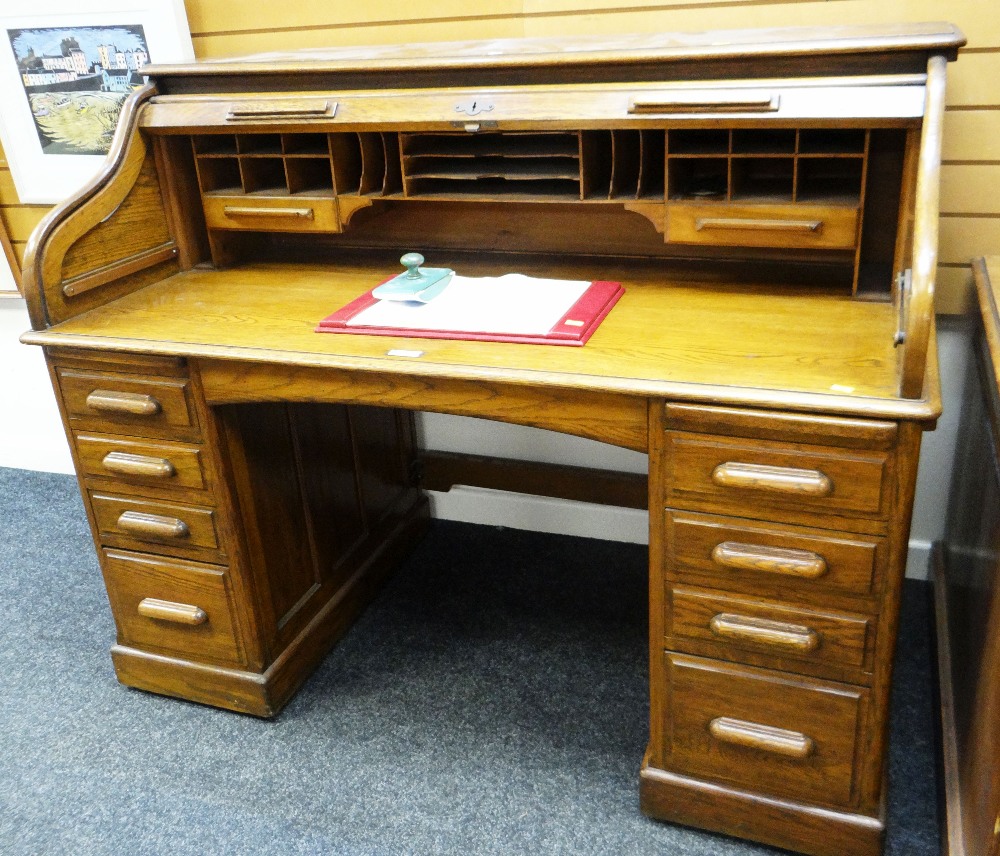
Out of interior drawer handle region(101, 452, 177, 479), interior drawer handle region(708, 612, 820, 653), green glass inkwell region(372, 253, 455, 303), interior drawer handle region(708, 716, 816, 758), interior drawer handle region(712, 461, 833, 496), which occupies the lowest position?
interior drawer handle region(708, 716, 816, 758)

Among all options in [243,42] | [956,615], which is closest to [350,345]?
[243,42]

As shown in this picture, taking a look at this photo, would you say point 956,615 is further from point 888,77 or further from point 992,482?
point 888,77

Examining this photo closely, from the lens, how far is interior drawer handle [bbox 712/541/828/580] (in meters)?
1.33

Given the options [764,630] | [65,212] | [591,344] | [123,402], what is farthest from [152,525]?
[764,630]

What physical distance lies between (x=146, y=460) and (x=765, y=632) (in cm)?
119

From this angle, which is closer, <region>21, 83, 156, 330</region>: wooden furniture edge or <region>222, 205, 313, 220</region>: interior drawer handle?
<region>21, 83, 156, 330</region>: wooden furniture edge

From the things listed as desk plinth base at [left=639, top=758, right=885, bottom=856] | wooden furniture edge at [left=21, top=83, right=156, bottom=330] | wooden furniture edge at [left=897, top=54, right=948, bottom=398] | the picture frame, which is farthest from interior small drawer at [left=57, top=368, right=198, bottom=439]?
wooden furniture edge at [left=897, top=54, right=948, bottom=398]

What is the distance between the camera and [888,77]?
1.41 m

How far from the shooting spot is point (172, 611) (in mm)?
1891

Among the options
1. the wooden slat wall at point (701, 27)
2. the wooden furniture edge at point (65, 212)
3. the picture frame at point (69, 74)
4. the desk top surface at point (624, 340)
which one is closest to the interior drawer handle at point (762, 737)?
the desk top surface at point (624, 340)

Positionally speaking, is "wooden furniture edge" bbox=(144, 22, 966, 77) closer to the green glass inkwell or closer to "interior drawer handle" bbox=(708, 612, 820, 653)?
the green glass inkwell

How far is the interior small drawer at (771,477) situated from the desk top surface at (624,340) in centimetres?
8

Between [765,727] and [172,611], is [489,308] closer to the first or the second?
[765,727]

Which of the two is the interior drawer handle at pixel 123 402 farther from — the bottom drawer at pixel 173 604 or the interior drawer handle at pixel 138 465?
the bottom drawer at pixel 173 604
